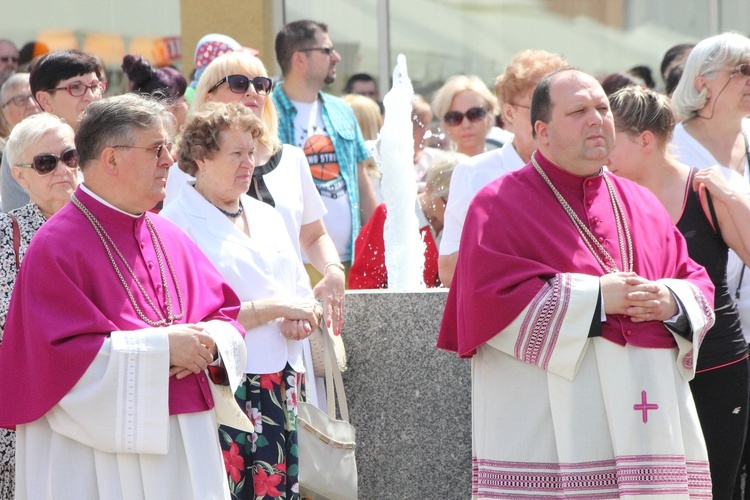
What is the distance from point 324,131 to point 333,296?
2.28m

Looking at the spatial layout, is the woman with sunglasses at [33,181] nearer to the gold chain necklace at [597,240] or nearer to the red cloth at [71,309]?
the red cloth at [71,309]

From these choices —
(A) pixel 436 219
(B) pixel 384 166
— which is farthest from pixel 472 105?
(A) pixel 436 219

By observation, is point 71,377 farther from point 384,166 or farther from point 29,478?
point 384,166

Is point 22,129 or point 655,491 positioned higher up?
point 22,129

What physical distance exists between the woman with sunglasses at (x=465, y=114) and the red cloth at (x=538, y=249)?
314 centimetres

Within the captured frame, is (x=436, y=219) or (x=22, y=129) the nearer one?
(x=22, y=129)

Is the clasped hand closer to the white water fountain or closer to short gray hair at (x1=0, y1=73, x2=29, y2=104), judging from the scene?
the white water fountain

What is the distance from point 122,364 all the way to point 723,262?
2.59 m

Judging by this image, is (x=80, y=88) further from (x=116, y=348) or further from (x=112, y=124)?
(x=116, y=348)

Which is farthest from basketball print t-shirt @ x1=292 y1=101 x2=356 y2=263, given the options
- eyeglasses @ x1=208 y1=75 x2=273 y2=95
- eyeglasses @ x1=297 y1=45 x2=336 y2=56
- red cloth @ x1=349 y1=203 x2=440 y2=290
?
eyeglasses @ x1=208 y1=75 x2=273 y2=95

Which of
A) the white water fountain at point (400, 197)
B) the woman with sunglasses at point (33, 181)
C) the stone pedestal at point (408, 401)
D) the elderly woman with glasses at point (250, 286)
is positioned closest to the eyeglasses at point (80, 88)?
the woman with sunglasses at point (33, 181)

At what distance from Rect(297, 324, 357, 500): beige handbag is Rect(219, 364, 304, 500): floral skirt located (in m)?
0.13

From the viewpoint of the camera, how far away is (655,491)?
405 centimetres

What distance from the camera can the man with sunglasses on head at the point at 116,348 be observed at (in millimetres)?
3797
